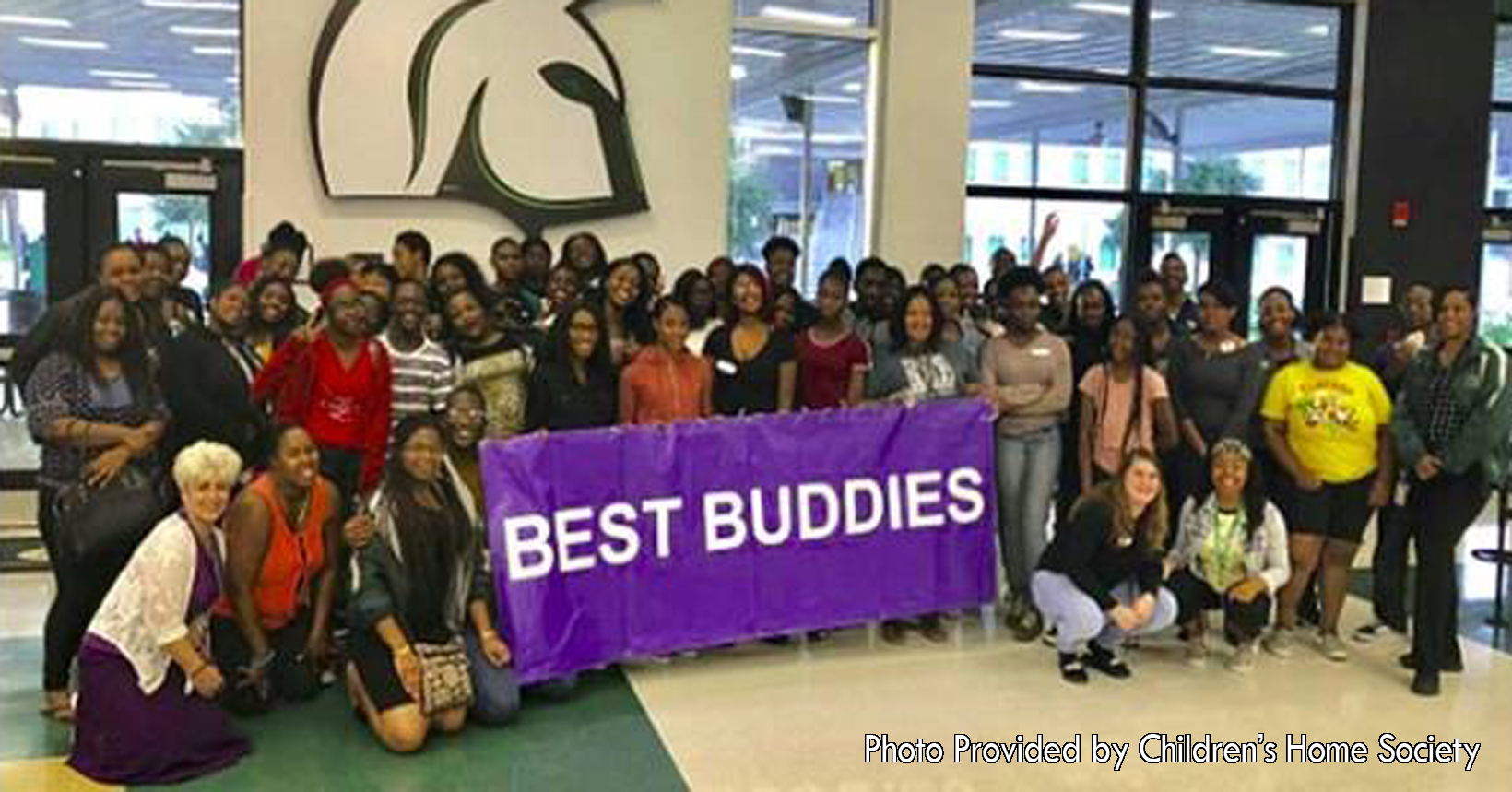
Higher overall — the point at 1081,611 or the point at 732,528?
the point at 732,528

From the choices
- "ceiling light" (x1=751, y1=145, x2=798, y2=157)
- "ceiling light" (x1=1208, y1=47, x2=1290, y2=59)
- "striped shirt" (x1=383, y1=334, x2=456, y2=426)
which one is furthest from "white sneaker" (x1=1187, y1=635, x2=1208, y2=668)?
"ceiling light" (x1=1208, y1=47, x2=1290, y2=59)

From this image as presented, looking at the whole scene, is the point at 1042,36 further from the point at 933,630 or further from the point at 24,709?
the point at 24,709

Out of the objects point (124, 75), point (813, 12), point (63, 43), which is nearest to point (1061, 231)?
point (813, 12)

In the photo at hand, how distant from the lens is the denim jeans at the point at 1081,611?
4914 millimetres

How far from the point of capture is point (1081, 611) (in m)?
4.91

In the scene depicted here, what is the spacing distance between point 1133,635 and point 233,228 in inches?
226

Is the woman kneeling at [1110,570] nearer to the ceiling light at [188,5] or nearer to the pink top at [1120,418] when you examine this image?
the pink top at [1120,418]

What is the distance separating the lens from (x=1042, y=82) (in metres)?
10.0

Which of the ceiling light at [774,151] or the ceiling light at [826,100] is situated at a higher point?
the ceiling light at [826,100]

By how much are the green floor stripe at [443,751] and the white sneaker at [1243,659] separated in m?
2.30

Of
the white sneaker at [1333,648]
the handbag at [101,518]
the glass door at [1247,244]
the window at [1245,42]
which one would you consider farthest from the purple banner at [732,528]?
the window at [1245,42]

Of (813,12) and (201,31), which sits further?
(813,12)

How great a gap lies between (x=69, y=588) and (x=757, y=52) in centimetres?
616

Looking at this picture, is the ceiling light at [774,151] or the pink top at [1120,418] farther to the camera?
the ceiling light at [774,151]
